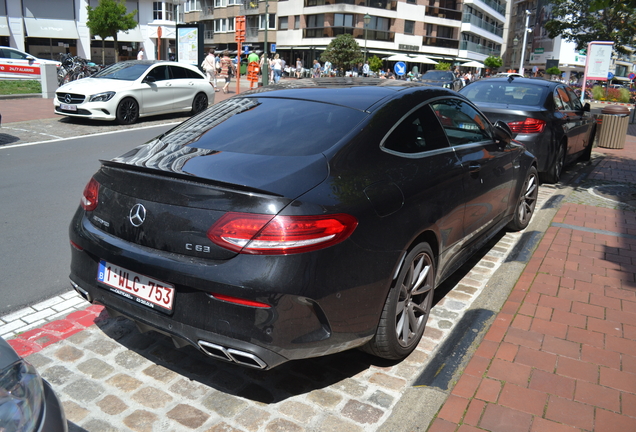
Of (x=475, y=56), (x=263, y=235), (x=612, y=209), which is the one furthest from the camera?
(x=475, y=56)

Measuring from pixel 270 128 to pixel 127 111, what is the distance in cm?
1173

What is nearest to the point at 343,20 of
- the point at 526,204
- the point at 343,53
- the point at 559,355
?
the point at 343,53

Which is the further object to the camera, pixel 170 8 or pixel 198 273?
pixel 170 8

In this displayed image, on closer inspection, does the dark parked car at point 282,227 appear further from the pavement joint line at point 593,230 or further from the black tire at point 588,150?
the black tire at point 588,150

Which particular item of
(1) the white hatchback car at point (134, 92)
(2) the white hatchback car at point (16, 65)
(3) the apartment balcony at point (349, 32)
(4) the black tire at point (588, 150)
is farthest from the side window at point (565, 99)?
(3) the apartment balcony at point (349, 32)

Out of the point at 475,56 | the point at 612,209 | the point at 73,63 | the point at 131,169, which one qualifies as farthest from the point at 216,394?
the point at 475,56

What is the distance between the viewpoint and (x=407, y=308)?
11.6ft

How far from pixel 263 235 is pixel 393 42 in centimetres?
6667

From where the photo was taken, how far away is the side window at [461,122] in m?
4.24

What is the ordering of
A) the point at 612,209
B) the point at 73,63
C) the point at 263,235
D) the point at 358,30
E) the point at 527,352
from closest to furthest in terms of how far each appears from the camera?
the point at 263,235 < the point at 527,352 < the point at 612,209 < the point at 73,63 < the point at 358,30

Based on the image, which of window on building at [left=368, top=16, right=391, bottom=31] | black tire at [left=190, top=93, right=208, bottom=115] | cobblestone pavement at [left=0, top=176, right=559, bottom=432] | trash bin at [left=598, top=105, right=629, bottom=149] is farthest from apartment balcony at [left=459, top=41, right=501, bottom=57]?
cobblestone pavement at [left=0, top=176, right=559, bottom=432]

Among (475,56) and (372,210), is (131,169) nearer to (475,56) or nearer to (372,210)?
(372,210)

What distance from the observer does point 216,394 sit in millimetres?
3199

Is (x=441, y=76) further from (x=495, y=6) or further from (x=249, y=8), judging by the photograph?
(x=495, y=6)
